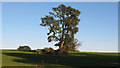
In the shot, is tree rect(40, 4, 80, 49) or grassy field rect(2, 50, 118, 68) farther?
tree rect(40, 4, 80, 49)

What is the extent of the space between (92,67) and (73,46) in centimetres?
4898

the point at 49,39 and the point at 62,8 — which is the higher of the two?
the point at 62,8

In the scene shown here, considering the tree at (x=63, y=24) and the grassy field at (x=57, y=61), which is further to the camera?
the tree at (x=63, y=24)

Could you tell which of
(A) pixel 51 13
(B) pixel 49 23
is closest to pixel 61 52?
(B) pixel 49 23

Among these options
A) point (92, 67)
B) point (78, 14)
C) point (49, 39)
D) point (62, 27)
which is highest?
point (78, 14)

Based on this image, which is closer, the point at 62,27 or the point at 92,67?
the point at 92,67

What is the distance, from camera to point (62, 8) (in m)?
51.6

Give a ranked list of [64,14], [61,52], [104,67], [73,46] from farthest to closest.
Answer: [73,46], [64,14], [61,52], [104,67]

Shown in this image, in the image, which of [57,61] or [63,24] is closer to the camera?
[57,61]

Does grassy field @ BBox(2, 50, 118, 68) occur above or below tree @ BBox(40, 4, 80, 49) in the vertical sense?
below

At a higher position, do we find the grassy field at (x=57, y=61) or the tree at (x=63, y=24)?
the tree at (x=63, y=24)

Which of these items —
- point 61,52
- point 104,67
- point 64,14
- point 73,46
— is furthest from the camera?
point 73,46

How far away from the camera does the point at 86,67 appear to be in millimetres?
22625

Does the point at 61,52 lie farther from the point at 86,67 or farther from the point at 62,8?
the point at 86,67
